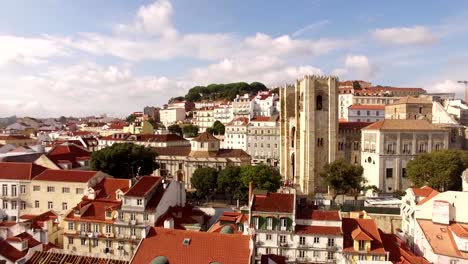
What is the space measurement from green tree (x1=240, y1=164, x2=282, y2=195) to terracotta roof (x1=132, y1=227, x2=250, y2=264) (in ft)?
88.6

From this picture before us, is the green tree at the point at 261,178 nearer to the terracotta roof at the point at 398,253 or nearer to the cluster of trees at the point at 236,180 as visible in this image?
the cluster of trees at the point at 236,180

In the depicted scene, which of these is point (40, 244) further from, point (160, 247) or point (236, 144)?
point (236, 144)

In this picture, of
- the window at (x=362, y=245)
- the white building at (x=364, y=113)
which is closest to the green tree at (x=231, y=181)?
the window at (x=362, y=245)

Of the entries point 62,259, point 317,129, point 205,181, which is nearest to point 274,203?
point 62,259

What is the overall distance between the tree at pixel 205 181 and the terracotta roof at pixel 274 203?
956 inches

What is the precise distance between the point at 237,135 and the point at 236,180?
157ft

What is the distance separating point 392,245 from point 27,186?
127 ft

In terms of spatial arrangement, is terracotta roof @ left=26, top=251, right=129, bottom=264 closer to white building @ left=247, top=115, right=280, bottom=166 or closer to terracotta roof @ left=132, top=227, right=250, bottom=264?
terracotta roof @ left=132, top=227, right=250, bottom=264

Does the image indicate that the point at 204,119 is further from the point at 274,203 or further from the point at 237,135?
the point at 274,203

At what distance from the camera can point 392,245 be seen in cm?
3706

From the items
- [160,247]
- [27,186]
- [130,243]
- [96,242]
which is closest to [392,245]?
[160,247]

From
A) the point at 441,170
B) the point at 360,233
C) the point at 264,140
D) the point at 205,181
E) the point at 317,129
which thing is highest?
Answer: the point at 317,129

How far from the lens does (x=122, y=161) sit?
63.0 m

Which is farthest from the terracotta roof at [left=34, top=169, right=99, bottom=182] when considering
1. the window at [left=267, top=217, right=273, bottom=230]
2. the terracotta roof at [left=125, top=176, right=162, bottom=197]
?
the window at [left=267, top=217, right=273, bottom=230]
